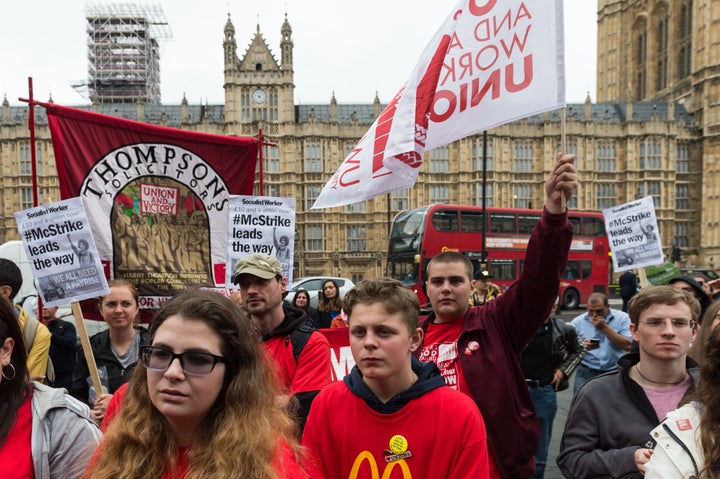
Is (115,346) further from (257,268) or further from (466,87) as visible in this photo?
(466,87)

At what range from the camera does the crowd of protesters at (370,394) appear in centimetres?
150

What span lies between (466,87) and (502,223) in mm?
18486

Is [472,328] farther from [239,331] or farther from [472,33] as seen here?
[472,33]

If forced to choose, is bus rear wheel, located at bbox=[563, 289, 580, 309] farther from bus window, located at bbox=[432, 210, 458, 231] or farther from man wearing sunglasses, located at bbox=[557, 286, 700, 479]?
man wearing sunglasses, located at bbox=[557, 286, 700, 479]

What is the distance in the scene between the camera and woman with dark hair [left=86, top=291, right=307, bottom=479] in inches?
57.3

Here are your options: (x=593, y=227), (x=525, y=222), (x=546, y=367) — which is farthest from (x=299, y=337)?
(x=593, y=227)

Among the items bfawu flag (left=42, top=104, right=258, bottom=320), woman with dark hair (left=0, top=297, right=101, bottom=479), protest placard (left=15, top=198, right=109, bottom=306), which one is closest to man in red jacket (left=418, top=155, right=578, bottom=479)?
woman with dark hair (left=0, top=297, right=101, bottom=479)

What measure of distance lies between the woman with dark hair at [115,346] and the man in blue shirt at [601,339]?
3.63 meters

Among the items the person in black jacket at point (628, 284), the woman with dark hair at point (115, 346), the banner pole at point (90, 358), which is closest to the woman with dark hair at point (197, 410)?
the banner pole at point (90, 358)

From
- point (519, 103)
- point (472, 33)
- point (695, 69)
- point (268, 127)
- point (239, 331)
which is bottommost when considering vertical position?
point (239, 331)

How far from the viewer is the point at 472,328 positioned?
2531 mm

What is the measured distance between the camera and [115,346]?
10.6 feet

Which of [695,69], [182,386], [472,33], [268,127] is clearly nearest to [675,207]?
[695,69]

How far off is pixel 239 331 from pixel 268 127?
33680 millimetres
